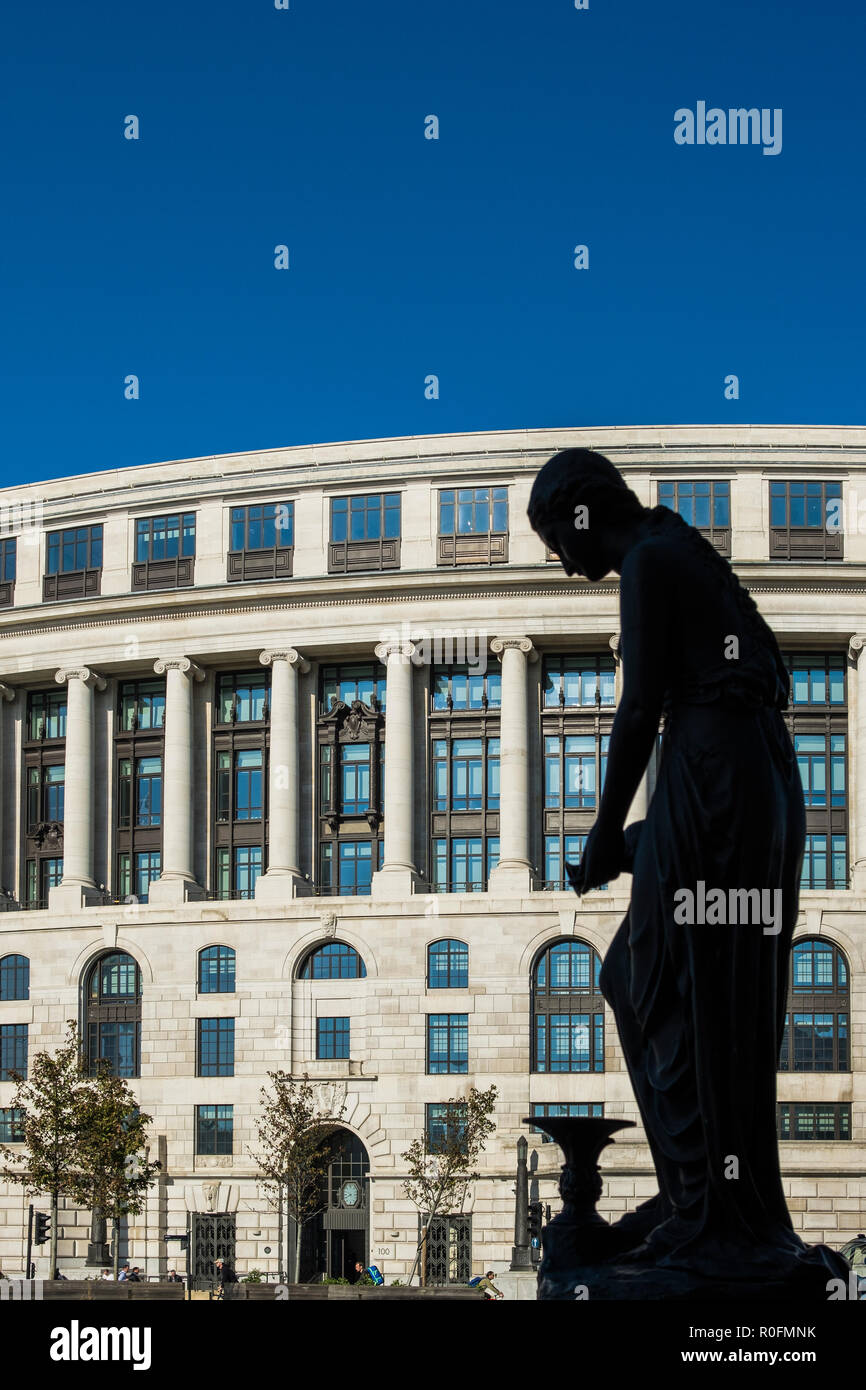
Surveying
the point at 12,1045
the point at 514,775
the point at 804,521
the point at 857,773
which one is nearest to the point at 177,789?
the point at 12,1045

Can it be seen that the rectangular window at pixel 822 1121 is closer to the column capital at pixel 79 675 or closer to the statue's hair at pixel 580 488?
the column capital at pixel 79 675

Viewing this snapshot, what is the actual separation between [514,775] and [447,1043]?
35.2 ft

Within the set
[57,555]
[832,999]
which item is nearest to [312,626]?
[57,555]

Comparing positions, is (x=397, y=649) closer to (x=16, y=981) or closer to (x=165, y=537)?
(x=165, y=537)

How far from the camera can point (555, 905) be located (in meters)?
73.8

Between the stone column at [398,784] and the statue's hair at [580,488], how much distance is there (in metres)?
66.3

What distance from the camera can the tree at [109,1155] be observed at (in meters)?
67.8

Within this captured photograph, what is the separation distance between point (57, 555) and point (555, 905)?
89.3 feet

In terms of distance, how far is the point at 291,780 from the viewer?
7719cm

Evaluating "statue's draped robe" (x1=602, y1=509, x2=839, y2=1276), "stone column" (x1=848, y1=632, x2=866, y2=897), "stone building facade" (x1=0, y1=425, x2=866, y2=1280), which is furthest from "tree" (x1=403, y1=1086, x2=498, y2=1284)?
"statue's draped robe" (x1=602, y1=509, x2=839, y2=1276)

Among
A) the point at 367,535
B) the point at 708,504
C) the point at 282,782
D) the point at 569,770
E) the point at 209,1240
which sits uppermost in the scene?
the point at 708,504

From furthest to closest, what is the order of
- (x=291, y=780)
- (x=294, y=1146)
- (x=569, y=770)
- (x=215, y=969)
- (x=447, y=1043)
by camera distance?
(x=291, y=780) → (x=569, y=770) → (x=215, y=969) → (x=447, y=1043) → (x=294, y=1146)

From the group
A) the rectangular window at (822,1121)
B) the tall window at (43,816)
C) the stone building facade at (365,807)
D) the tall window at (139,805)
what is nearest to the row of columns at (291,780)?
the stone building facade at (365,807)

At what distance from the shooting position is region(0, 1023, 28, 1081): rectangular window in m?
78.5
